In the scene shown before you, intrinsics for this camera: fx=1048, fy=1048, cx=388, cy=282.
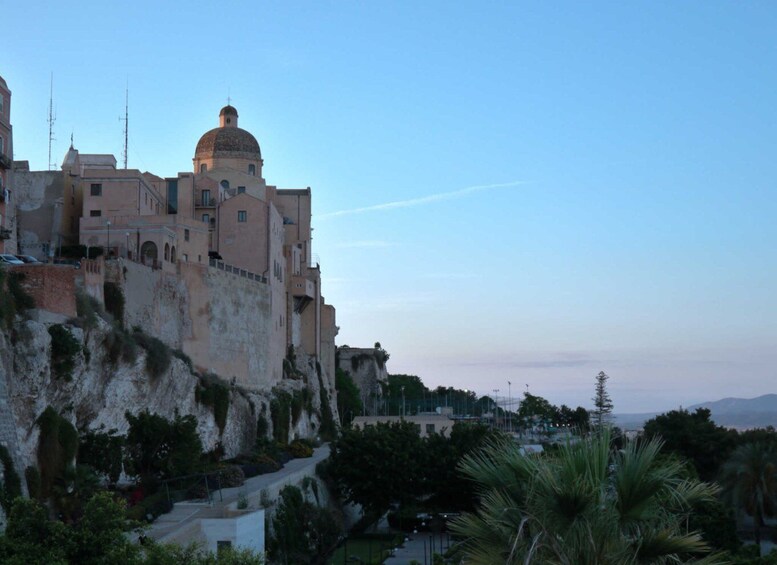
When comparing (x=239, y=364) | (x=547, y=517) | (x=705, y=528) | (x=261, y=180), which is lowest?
(x=705, y=528)

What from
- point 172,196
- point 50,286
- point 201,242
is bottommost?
point 50,286

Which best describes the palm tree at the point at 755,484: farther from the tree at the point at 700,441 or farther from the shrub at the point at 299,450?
the shrub at the point at 299,450

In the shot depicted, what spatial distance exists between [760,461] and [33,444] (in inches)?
1122

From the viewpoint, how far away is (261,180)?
221ft

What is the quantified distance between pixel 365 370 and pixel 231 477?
211ft

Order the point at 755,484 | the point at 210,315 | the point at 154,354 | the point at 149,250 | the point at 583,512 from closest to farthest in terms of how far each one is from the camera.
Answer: the point at 583,512, the point at 154,354, the point at 755,484, the point at 149,250, the point at 210,315

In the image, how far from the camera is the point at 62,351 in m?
30.5

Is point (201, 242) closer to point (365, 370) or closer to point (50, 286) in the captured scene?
point (50, 286)

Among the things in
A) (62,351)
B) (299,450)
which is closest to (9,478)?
(62,351)

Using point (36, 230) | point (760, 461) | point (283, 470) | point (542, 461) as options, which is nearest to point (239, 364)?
point (283, 470)

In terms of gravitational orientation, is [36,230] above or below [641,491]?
above

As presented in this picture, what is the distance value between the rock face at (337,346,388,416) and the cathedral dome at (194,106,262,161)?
123 feet

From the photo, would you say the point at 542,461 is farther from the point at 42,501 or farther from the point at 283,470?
the point at 283,470

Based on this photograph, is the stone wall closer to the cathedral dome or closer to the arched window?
the arched window
